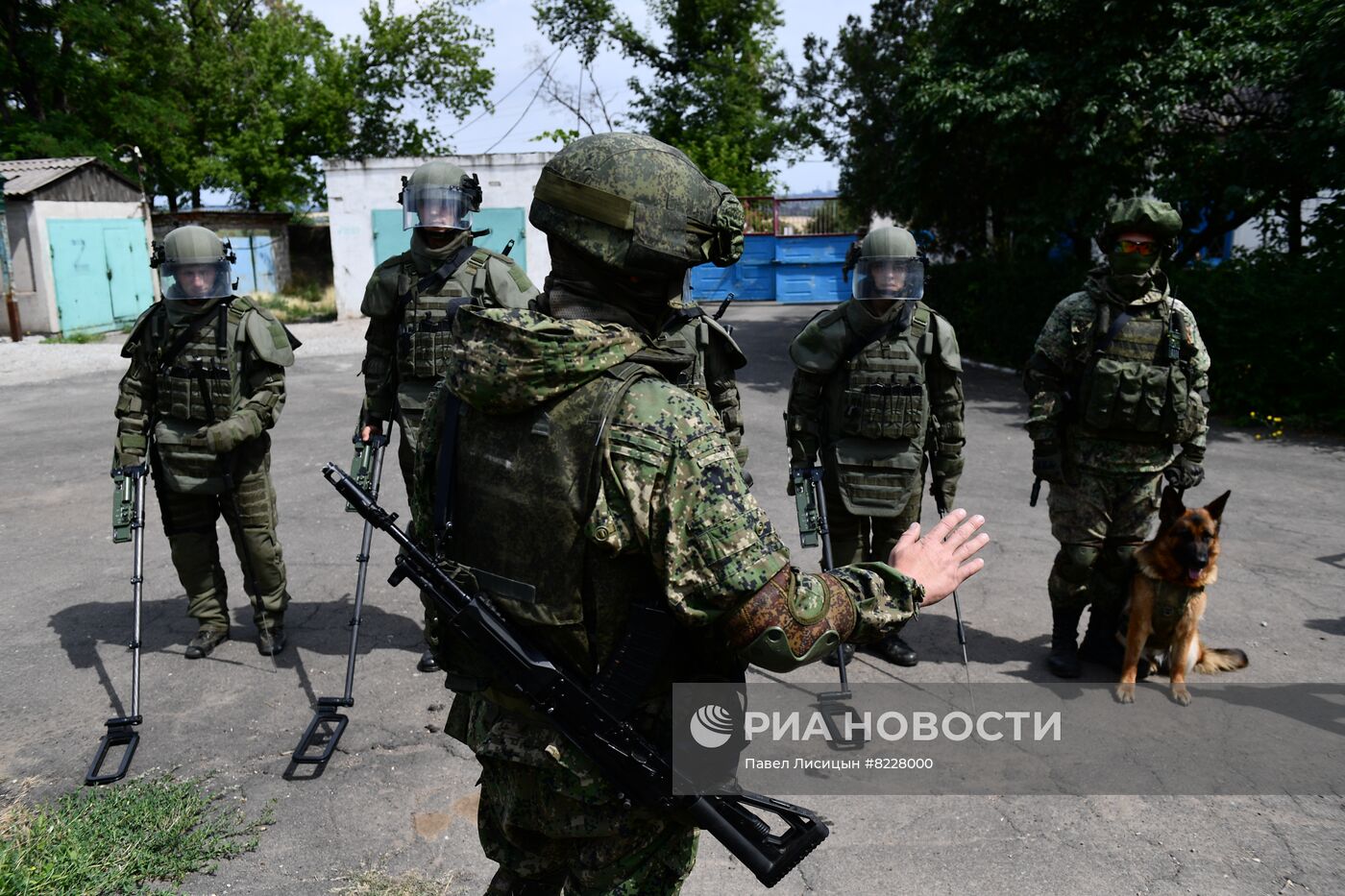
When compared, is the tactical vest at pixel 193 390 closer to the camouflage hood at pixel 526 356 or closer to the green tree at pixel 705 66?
the camouflage hood at pixel 526 356

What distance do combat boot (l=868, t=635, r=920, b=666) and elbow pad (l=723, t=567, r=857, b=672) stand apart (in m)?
3.20

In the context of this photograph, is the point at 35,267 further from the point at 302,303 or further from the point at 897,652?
the point at 897,652

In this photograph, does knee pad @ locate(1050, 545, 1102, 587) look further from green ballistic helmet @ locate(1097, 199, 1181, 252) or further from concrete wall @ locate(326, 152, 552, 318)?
concrete wall @ locate(326, 152, 552, 318)

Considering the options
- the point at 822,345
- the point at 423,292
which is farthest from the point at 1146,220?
the point at 423,292

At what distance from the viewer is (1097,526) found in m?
4.82

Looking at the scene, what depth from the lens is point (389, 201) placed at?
2091cm

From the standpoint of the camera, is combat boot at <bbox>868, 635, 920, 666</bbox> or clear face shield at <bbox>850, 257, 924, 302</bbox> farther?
combat boot at <bbox>868, 635, 920, 666</bbox>

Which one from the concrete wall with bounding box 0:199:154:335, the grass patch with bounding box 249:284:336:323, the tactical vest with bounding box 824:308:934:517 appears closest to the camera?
the tactical vest with bounding box 824:308:934:517

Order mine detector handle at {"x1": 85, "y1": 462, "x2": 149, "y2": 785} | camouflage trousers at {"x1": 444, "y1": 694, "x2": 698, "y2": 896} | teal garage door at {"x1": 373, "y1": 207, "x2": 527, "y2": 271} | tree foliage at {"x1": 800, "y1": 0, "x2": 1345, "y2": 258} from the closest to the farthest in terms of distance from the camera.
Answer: camouflage trousers at {"x1": 444, "y1": 694, "x2": 698, "y2": 896}, mine detector handle at {"x1": 85, "y1": 462, "x2": 149, "y2": 785}, tree foliage at {"x1": 800, "y1": 0, "x2": 1345, "y2": 258}, teal garage door at {"x1": 373, "y1": 207, "x2": 527, "y2": 271}

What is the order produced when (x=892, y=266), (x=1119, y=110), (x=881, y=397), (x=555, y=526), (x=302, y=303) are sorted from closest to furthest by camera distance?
1. (x=555, y=526)
2. (x=892, y=266)
3. (x=881, y=397)
4. (x=1119, y=110)
5. (x=302, y=303)

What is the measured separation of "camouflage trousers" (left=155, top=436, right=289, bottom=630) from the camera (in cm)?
510

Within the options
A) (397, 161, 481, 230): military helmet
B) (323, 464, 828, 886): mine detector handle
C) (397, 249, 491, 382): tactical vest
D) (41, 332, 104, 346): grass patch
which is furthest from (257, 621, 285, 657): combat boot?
(41, 332, 104, 346): grass patch

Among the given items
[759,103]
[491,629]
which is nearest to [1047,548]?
[491,629]

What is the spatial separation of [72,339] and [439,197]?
1697 cm
